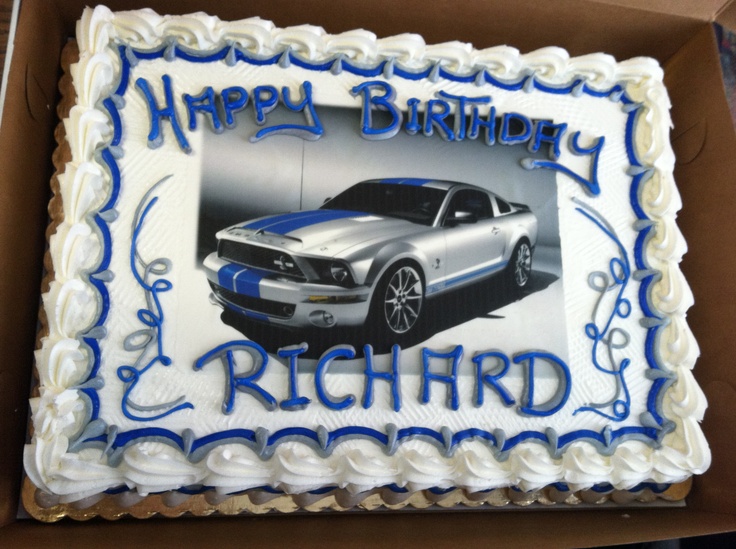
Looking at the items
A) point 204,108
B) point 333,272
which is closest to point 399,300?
point 333,272

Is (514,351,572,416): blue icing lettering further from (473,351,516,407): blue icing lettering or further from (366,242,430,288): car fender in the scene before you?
(366,242,430,288): car fender

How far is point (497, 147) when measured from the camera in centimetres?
220

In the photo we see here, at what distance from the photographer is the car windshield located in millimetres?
2055

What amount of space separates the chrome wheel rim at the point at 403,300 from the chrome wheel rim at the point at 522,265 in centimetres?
41

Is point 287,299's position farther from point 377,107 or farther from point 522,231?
point 522,231

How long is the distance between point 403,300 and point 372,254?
20 centimetres

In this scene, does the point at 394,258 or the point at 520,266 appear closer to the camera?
the point at 394,258

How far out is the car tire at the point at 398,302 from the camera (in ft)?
6.25

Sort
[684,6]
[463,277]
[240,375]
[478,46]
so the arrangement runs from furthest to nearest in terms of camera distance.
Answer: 1. [478,46]
2. [684,6]
3. [463,277]
4. [240,375]

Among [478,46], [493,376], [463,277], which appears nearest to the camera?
[493,376]

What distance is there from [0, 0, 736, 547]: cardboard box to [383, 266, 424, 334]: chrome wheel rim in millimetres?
705

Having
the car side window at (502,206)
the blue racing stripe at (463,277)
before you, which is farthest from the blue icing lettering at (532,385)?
the car side window at (502,206)

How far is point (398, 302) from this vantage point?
1939 millimetres

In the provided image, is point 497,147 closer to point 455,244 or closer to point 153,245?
point 455,244
